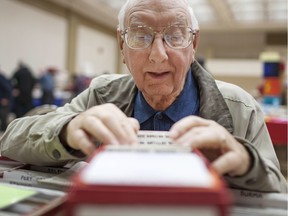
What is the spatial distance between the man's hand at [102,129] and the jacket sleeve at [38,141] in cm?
9

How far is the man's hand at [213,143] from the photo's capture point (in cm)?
53

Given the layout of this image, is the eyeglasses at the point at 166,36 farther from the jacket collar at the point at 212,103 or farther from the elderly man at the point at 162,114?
the jacket collar at the point at 212,103

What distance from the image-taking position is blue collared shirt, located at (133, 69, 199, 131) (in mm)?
1072

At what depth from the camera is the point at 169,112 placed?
1.07 meters

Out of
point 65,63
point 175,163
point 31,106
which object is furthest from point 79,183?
point 65,63

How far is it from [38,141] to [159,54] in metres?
0.37

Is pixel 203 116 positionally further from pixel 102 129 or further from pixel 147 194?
pixel 147 194

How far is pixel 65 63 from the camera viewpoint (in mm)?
10469

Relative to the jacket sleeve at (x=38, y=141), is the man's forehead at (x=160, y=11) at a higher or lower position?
higher

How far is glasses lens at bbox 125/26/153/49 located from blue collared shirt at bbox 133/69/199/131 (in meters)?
0.21

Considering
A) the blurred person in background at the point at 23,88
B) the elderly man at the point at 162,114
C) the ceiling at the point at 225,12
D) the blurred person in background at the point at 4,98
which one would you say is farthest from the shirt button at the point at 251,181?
the ceiling at the point at 225,12

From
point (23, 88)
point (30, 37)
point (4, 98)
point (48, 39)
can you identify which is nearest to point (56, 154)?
point (4, 98)

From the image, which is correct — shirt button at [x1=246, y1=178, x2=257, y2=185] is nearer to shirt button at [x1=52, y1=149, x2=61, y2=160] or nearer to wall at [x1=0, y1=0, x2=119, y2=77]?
shirt button at [x1=52, y1=149, x2=61, y2=160]

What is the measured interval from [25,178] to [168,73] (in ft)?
1.52
